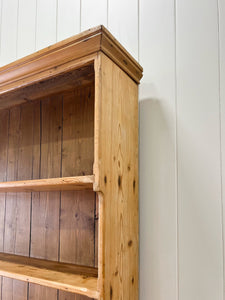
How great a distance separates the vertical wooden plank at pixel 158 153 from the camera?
106 centimetres

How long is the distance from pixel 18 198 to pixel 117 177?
737 millimetres

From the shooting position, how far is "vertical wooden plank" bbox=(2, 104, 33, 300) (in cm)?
141

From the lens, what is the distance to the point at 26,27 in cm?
162

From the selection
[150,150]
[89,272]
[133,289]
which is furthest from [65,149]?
[133,289]

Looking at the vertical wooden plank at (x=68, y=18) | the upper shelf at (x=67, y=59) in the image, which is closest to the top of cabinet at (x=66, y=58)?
the upper shelf at (x=67, y=59)

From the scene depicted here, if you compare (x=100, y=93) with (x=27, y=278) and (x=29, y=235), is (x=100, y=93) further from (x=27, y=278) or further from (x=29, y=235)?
(x=29, y=235)

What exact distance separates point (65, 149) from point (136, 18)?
67 centimetres

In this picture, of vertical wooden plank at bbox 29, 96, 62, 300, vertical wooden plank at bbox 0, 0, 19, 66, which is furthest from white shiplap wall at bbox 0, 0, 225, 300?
vertical wooden plank at bbox 0, 0, 19, 66

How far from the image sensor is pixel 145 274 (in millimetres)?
1081

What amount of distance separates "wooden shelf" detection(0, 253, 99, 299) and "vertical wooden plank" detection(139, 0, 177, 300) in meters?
0.24

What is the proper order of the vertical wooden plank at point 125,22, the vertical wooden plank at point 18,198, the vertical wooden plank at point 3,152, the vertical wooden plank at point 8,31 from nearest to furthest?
the vertical wooden plank at point 125,22 → the vertical wooden plank at point 18,198 → the vertical wooden plank at point 3,152 → the vertical wooden plank at point 8,31

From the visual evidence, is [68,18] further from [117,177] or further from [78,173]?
[117,177]

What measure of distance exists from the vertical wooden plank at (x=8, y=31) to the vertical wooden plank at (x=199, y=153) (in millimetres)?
1037

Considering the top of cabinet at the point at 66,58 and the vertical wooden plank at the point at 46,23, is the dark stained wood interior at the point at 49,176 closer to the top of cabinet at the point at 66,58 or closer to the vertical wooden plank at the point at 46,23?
the top of cabinet at the point at 66,58
